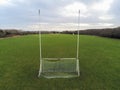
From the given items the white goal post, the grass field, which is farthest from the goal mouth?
the grass field

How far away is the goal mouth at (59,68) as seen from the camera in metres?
7.18

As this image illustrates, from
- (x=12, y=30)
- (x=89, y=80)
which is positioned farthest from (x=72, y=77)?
(x=12, y=30)

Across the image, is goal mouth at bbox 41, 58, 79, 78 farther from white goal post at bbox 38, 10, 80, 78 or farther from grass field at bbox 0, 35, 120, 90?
grass field at bbox 0, 35, 120, 90

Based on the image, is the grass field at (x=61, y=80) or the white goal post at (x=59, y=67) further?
the white goal post at (x=59, y=67)

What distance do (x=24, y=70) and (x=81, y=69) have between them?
217 cm

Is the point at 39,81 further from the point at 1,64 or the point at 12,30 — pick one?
the point at 12,30

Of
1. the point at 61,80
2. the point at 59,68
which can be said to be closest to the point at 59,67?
the point at 59,68

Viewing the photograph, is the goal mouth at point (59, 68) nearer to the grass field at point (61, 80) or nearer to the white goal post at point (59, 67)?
the white goal post at point (59, 67)

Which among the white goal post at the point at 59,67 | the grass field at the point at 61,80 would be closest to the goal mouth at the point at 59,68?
the white goal post at the point at 59,67

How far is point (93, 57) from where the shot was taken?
977 cm

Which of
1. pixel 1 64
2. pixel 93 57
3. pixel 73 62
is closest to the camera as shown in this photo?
pixel 73 62

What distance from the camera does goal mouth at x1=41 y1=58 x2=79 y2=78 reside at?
7.18 m

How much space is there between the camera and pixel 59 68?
25.0 ft

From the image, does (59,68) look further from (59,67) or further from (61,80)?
(61,80)
